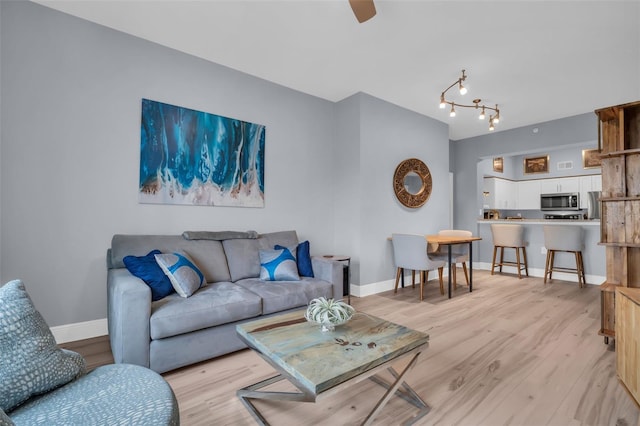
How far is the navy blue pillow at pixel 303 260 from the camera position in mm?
3000

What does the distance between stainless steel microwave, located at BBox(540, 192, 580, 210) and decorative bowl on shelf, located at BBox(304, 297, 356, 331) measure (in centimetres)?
698

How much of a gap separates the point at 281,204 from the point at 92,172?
6.24ft

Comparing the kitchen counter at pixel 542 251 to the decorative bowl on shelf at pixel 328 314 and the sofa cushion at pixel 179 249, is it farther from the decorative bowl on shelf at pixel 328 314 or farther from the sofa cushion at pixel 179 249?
the sofa cushion at pixel 179 249

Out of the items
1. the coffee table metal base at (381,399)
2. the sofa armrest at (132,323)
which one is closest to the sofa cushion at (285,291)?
the coffee table metal base at (381,399)

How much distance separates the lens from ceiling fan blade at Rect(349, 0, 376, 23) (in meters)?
1.96

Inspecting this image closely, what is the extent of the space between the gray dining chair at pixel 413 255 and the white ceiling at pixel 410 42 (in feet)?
6.41

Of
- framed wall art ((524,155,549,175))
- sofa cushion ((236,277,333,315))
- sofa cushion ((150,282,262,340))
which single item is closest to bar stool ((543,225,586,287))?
framed wall art ((524,155,549,175))

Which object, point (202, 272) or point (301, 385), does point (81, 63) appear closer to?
point (202, 272)

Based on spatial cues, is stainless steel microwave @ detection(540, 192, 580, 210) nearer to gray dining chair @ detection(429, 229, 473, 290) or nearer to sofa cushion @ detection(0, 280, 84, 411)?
gray dining chair @ detection(429, 229, 473, 290)

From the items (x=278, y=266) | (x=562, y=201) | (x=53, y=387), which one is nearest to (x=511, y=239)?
(x=562, y=201)

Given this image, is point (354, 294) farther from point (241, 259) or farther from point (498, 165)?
point (498, 165)

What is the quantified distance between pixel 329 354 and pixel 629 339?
1723mm

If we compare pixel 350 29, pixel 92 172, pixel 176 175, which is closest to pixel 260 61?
pixel 350 29

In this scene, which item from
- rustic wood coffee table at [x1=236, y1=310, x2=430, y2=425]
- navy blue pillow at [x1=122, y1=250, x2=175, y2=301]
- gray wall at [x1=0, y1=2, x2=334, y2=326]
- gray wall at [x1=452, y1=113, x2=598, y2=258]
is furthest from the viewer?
gray wall at [x1=452, y1=113, x2=598, y2=258]
